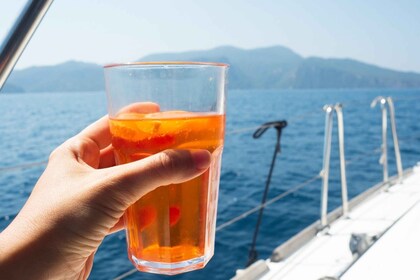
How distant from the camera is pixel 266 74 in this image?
130 metres

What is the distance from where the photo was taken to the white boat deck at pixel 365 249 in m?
1.04

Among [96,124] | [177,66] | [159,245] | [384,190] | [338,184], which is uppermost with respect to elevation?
[177,66]

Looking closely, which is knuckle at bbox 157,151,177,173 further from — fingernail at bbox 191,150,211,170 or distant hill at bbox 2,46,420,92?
distant hill at bbox 2,46,420,92

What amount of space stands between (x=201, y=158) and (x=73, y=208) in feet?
0.55

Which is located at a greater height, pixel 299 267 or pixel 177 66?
pixel 177 66

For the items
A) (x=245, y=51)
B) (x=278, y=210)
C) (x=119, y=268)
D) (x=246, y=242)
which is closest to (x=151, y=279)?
(x=119, y=268)

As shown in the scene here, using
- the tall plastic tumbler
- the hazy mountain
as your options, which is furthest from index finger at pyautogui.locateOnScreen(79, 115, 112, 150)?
the hazy mountain

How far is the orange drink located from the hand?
0.03 meters

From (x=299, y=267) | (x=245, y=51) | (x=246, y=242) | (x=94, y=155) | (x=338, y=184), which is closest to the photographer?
(x=94, y=155)

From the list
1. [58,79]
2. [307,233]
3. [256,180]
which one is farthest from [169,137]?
[58,79]

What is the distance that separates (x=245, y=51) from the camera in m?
158

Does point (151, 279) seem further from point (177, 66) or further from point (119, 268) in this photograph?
point (177, 66)

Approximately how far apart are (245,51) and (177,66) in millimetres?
160356

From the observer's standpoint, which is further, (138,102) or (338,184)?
(338,184)
